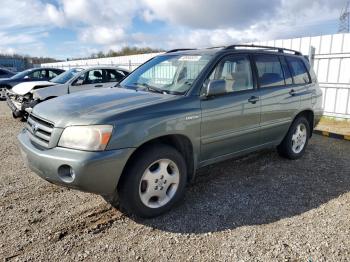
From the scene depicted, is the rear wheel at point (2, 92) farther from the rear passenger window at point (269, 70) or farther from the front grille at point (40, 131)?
the rear passenger window at point (269, 70)

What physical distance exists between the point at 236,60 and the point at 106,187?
8.11 ft

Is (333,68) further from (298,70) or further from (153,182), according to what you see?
(153,182)

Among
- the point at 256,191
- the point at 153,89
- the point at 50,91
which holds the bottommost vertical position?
the point at 256,191

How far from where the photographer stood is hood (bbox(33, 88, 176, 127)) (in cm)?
Answer: 296

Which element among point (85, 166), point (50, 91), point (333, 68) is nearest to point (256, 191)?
point (85, 166)

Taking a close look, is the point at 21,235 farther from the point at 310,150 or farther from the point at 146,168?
the point at 310,150

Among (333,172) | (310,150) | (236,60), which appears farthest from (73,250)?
(310,150)

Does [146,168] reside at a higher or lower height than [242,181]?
higher

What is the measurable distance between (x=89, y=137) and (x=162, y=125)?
76cm

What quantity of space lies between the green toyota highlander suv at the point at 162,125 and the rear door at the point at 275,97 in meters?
0.02

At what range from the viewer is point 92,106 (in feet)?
10.6

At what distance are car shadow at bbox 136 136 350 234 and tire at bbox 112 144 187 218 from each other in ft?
0.53

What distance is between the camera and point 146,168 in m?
3.13

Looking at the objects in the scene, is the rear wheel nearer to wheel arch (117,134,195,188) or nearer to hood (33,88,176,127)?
hood (33,88,176,127)
